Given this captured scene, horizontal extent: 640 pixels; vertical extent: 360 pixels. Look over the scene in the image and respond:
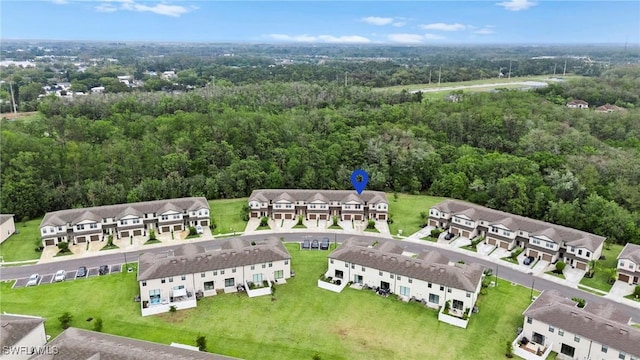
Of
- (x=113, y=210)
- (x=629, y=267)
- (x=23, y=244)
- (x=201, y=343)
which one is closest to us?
(x=201, y=343)

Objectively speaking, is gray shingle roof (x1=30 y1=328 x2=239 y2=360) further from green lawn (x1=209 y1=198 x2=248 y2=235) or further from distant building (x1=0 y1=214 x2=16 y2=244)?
distant building (x1=0 y1=214 x2=16 y2=244)

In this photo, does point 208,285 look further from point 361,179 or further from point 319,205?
point 361,179

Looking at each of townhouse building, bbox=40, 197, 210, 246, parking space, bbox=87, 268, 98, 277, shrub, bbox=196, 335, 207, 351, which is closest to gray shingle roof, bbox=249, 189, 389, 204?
townhouse building, bbox=40, 197, 210, 246

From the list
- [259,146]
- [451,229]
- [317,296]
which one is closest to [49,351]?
[317,296]

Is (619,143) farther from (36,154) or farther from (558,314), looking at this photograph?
(36,154)

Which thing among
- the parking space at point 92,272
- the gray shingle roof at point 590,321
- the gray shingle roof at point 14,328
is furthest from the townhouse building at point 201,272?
the gray shingle roof at point 590,321

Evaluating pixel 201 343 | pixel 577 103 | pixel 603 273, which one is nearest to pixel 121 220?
pixel 201 343
